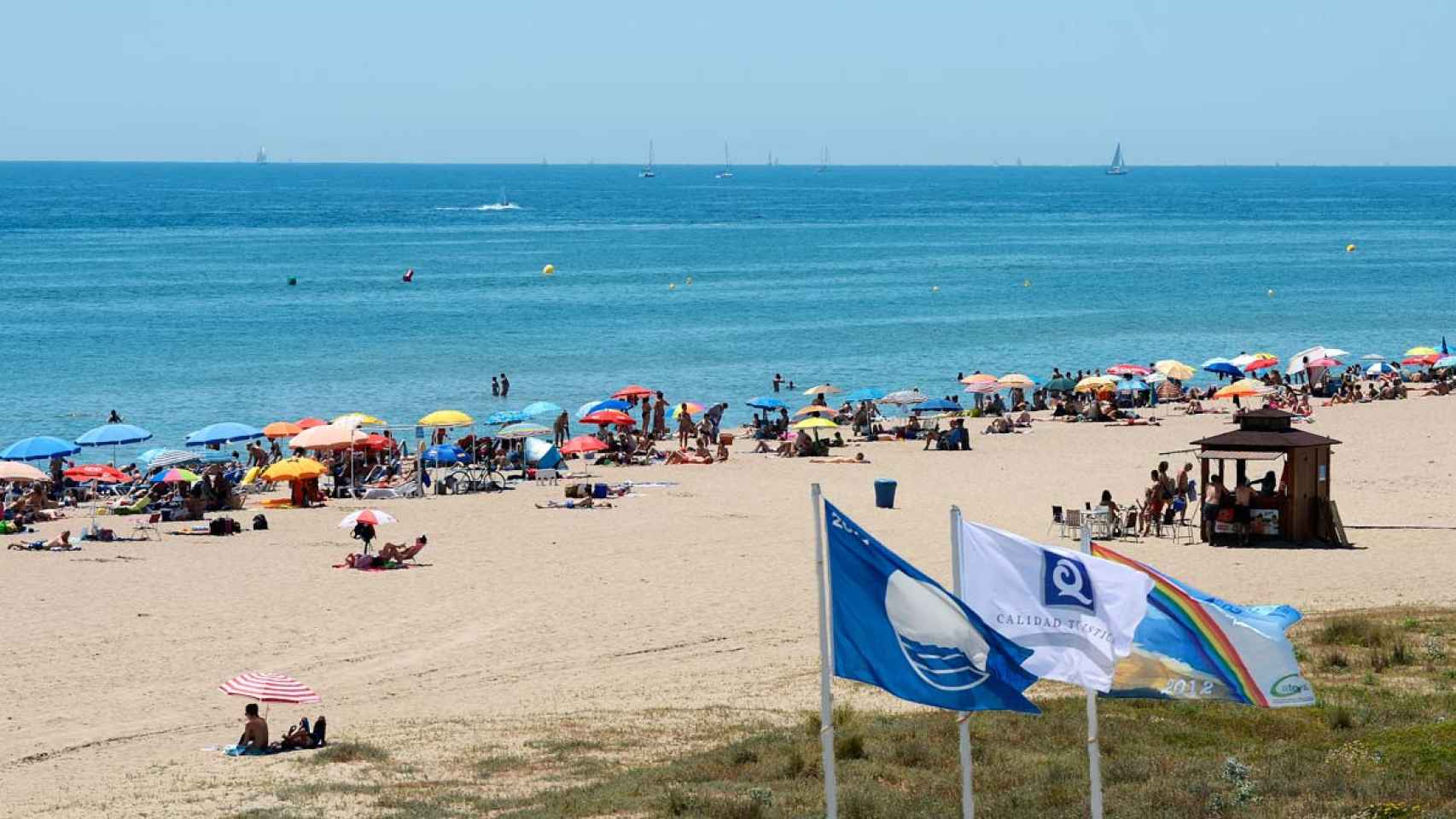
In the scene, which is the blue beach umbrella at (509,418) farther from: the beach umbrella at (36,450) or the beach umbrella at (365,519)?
the beach umbrella at (365,519)

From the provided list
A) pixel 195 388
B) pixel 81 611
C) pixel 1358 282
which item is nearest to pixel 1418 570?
pixel 81 611

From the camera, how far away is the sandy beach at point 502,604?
1572cm

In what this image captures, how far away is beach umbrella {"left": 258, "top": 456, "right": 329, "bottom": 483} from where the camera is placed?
28.5 metres

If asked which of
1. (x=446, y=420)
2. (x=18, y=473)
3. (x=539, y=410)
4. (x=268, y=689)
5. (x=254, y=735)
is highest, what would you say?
(x=539, y=410)

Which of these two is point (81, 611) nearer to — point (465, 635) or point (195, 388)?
point (465, 635)

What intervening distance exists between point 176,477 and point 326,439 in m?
2.76

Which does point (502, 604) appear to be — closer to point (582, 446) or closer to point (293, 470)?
point (293, 470)

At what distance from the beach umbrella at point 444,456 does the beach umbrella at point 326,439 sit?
1603 millimetres

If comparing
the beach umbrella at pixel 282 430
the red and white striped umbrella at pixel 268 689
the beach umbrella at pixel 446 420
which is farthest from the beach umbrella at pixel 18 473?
the red and white striped umbrella at pixel 268 689

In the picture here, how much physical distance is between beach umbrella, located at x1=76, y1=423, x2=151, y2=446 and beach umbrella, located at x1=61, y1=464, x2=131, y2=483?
0.58 m

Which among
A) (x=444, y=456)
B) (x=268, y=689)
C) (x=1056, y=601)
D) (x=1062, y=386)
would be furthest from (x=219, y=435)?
(x=1056, y=601)

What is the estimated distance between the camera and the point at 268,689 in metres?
15.3

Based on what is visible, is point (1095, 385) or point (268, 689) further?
point (1095, 385)

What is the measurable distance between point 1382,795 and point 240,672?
38.4 feet
